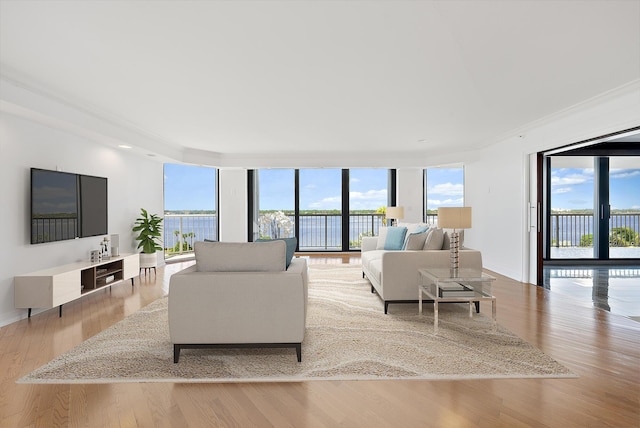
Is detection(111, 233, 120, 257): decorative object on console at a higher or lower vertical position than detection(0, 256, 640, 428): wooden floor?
higher

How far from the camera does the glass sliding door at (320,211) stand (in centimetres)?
984

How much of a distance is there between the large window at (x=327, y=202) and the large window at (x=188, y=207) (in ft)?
3.73

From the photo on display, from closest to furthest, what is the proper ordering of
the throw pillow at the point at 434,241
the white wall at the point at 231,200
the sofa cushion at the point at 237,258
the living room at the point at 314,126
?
1. the sofa cushion at the point at 237,258
2. the living room at the point at 314,126
3. the throw pillow at the point at 434,241
4. the white wall at the point at 231,200

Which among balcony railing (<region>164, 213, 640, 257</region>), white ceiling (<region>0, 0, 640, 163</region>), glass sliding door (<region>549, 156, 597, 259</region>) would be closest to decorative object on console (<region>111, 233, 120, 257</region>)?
white ceiling (<region>0, 0, 640, 163</region>)

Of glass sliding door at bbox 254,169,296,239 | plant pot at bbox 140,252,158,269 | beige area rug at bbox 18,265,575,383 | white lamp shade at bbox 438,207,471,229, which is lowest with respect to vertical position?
beige area rug at bbox 18,265,575,383

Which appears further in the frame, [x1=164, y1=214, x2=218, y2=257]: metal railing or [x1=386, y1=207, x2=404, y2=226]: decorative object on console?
[x1=164, y1=214, x2=218, y2=257]: metal railing

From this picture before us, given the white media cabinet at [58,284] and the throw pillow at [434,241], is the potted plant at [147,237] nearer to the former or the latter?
the white media cabinet at [58,284]

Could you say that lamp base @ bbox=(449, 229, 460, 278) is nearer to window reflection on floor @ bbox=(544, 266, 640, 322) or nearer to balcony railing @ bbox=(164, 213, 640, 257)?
window reflection on floor @ bbox=(544, 266, 640, 322)

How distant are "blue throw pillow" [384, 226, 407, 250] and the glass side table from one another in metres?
1.63

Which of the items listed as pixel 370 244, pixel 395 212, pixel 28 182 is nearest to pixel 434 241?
pixel 370 244

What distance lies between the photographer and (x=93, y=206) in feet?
17.7

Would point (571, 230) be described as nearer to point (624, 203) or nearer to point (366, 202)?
point (624, 203)

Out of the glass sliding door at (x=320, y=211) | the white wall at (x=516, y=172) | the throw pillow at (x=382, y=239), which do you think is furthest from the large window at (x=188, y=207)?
the white wall at (x=516, y=172)

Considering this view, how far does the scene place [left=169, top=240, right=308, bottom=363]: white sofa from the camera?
281 centimetres
